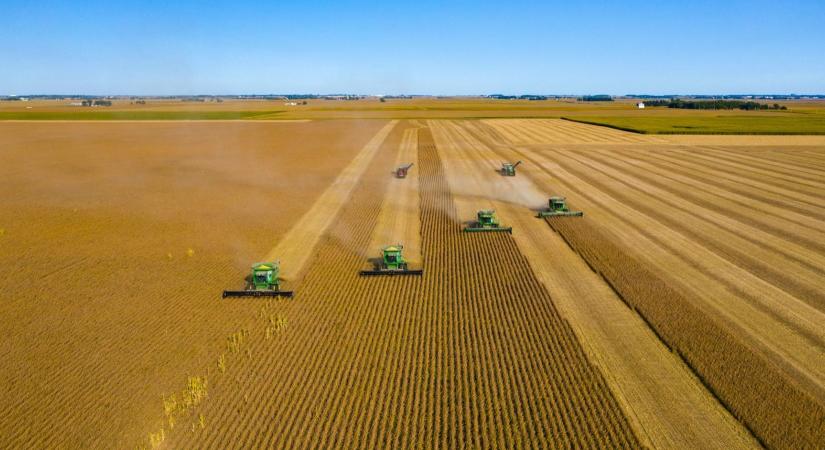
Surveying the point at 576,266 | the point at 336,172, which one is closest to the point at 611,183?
the point at 576,266

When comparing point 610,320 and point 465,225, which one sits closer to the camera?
point 610,320

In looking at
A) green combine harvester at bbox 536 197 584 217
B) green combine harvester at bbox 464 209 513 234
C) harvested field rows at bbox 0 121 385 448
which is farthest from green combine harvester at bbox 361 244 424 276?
green combine harvester at bbox 536 197 584 217

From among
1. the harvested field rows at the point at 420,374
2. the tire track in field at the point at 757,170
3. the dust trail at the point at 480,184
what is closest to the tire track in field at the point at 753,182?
the tire track in field at the point at 757,170

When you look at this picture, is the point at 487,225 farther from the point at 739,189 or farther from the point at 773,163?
the point at 773,163

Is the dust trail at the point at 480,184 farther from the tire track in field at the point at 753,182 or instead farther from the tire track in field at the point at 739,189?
the tire track in field at the point at 753,182

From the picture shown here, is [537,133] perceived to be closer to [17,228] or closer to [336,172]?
[336,172]

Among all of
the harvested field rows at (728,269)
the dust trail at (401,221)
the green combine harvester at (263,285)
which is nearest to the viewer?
the harvested field rows at (728,269)

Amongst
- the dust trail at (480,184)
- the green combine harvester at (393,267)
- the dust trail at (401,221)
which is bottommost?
the dust trail at (401,221)
